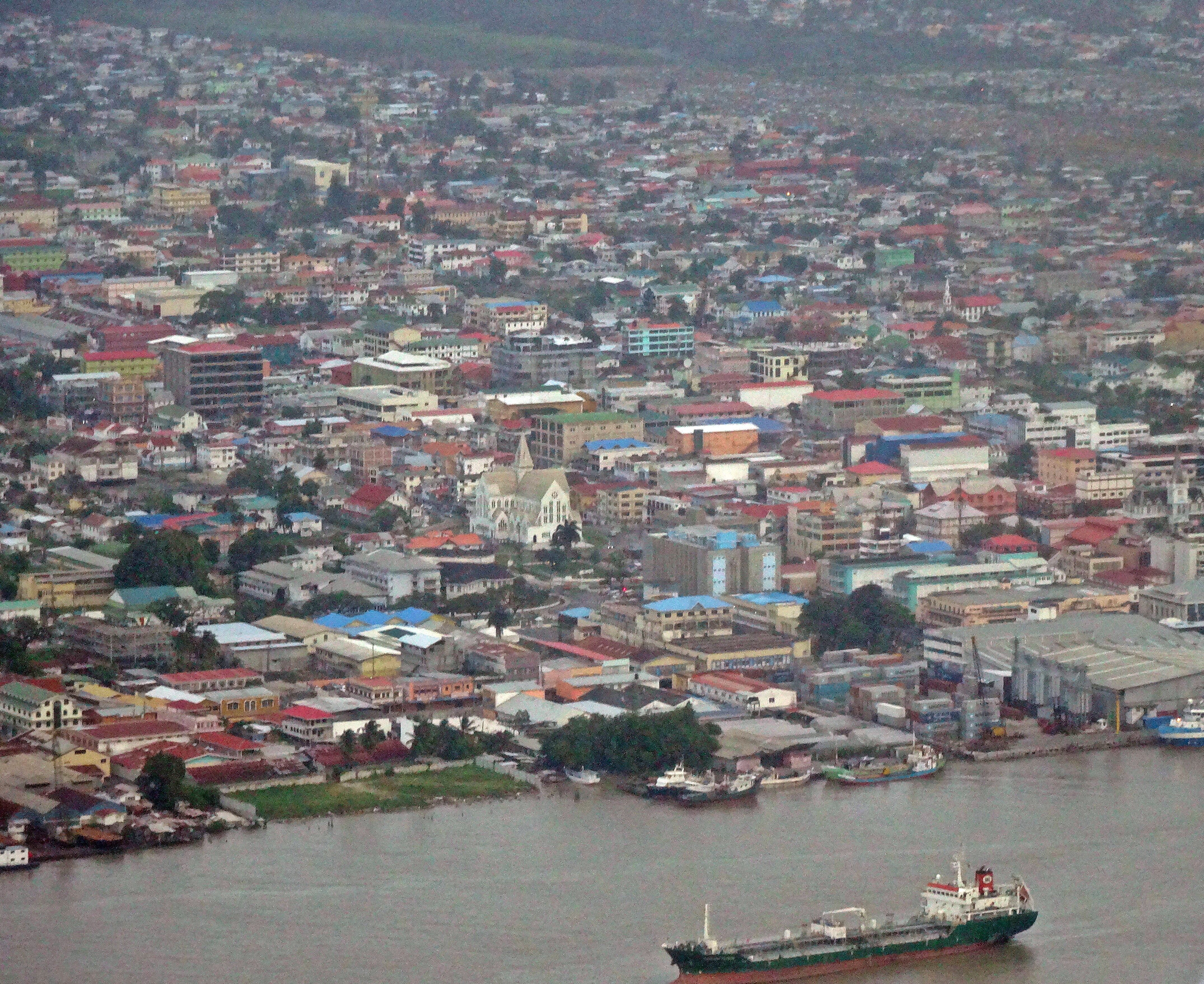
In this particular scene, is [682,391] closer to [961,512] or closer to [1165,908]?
[961,512]

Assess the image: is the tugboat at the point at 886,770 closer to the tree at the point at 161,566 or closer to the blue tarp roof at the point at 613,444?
the tree at the point at 161,566

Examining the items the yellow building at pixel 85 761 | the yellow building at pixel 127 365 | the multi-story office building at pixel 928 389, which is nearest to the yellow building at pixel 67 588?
the yellow building at pixel 85 761

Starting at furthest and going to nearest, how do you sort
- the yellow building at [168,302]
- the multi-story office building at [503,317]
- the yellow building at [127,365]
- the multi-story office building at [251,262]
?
the multi-story office building at [251,262] < the yellow building at [168,302] < the multi-story office building at [503,317] < the yellow building at [127,365]

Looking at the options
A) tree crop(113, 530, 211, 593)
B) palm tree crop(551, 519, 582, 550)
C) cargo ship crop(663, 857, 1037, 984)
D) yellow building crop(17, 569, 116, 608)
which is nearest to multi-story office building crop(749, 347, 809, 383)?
palm tree crop(551, 519, 582, 550)

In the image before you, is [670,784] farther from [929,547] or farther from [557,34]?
[557,34]

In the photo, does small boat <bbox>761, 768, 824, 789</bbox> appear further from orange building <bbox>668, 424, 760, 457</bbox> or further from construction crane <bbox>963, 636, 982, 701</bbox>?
orange building <bbox>668, 424, 760, 457</bbox>

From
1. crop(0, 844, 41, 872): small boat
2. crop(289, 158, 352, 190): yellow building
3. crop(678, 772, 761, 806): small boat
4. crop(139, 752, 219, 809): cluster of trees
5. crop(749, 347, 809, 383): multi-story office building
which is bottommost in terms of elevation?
crop(0, 844, 41, 872): small boat
